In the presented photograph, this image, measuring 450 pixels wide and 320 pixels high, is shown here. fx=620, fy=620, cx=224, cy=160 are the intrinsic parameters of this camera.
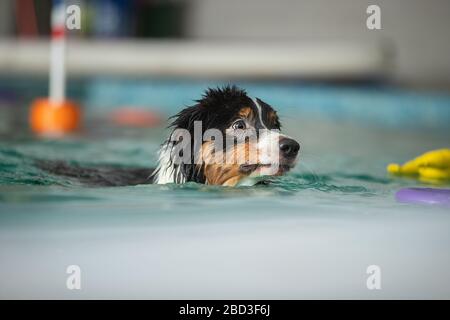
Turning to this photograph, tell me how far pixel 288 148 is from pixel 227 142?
189mm

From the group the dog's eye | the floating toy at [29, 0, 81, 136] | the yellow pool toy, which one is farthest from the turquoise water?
the floating toy at [29, 0, 81, 136]

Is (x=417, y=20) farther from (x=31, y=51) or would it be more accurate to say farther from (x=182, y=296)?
(x=182, y=296)

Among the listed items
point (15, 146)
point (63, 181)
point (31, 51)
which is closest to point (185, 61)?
point (31, 51)

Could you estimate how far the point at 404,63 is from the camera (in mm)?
9383

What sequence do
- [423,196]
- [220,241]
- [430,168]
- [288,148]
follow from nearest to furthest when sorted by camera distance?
1. [220,241]
2. [288,148]
3. [423,196]
4. [430,168]

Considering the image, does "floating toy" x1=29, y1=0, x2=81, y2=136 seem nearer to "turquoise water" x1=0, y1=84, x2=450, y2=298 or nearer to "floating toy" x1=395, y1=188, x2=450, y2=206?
"turquoise water" x1=0, y1=84, x2=450, y2=298

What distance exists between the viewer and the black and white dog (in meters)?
1.90

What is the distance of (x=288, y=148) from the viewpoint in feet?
6.20

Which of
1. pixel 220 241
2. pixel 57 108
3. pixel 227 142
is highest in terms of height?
pixel 57 108

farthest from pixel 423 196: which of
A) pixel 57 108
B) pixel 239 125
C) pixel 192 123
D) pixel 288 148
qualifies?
pixel 57 108

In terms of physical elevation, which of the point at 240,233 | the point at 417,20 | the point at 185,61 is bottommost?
the point at 240,233

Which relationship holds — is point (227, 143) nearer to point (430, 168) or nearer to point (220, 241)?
point (220, 241)

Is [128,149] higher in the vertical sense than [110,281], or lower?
higher
